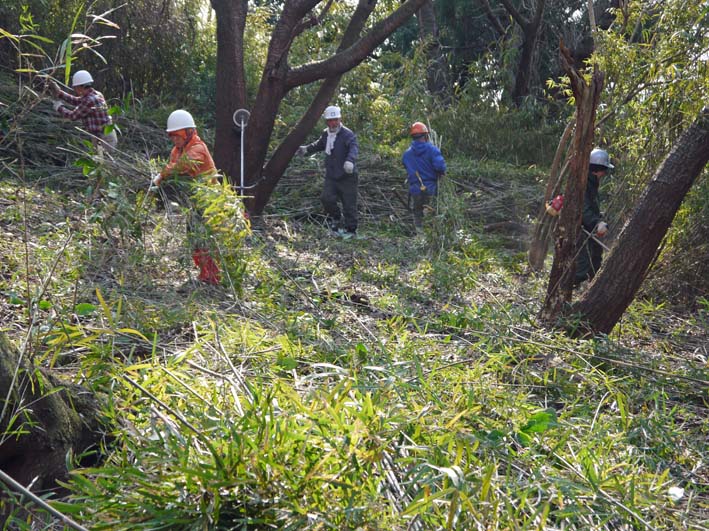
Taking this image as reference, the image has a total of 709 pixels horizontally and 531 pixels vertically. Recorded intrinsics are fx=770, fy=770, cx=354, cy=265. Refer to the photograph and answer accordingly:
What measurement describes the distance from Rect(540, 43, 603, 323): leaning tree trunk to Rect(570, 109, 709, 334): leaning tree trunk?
16cm

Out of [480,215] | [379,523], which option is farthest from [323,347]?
[480,215]

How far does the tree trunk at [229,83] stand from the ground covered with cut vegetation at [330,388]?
8.29ft

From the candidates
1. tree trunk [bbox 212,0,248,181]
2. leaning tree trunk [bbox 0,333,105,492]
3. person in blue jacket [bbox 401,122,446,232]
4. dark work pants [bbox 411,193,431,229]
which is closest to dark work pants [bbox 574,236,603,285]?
person in blue jacket [bbox 401,122,446,232]

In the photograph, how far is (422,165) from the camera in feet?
32.2

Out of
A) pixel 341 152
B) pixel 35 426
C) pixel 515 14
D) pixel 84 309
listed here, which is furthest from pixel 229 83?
pixel 515 14

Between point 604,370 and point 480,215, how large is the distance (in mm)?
6337

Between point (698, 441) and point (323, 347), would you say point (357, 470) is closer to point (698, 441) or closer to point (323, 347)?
point (323, 347)

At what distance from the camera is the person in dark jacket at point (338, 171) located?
381 inches

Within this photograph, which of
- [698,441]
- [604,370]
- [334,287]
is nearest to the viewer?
[698,441]

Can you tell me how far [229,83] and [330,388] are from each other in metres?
6.59

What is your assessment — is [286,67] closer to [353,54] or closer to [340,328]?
[353,54]

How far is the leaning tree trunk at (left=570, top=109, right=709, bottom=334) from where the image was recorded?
4.94m

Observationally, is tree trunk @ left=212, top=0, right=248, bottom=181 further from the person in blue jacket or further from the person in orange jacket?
the person in orange jacket

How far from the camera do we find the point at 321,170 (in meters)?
11.2
